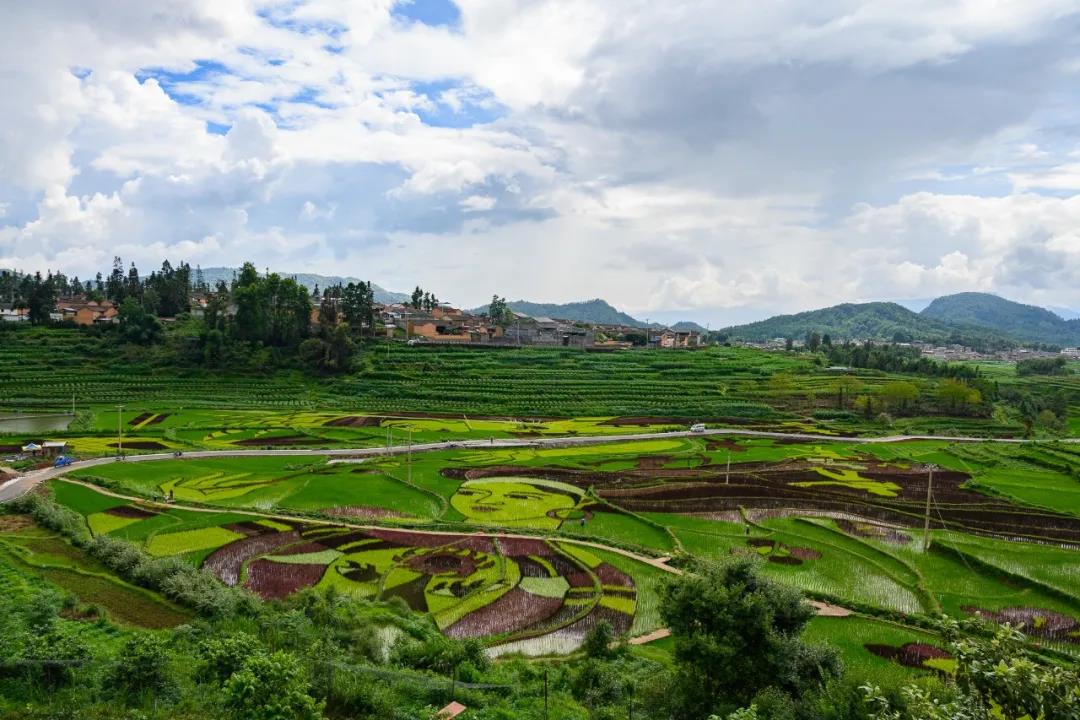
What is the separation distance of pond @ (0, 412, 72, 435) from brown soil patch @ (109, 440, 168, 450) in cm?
961

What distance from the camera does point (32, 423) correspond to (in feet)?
232

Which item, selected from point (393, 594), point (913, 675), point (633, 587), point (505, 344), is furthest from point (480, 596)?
point (505, 344)

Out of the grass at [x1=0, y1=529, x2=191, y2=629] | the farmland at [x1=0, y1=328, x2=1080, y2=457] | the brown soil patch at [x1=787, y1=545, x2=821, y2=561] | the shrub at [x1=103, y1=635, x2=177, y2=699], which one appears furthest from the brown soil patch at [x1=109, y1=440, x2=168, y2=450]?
the brown soil patch at [x1=787, y1=545, x2=821, y2=561]

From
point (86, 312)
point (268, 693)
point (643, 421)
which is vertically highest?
point (86, 312)

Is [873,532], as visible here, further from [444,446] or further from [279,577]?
[444,446]

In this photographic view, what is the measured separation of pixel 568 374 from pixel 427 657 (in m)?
85.6

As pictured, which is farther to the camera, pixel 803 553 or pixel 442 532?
pixel 442 532

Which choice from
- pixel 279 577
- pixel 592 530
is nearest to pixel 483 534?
pixel 592 530

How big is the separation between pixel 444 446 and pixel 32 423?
45.9 metres

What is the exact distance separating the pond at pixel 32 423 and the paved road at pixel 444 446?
59.3 ft

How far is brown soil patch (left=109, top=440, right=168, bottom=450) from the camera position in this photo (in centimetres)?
5734

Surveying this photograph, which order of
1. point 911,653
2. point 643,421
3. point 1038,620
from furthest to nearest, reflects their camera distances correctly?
point 643,421
point 1038,620
point 911,653

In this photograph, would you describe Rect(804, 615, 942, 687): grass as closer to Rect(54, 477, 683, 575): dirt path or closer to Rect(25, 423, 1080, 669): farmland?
Rect(25, 423, 1080, 669): farmland

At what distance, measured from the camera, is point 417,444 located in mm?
63750
